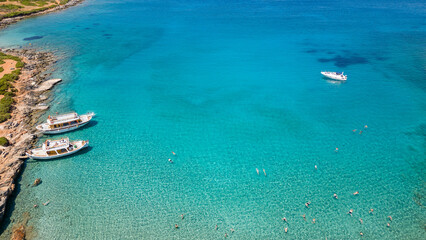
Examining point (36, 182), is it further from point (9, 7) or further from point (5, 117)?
point (9, 7)

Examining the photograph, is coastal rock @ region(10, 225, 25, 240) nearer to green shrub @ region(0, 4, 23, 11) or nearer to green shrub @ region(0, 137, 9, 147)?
green shrub @ region(0, 137, 9, 147)

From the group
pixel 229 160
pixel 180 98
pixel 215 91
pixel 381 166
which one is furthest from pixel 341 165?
pixel 180 98

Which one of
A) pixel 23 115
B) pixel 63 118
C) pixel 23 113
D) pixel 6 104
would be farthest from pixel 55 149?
pixel 6 104

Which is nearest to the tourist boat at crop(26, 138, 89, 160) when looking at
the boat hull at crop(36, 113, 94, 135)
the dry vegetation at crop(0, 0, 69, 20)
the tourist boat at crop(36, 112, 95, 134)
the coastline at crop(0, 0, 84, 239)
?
the coastline at crop(0, 0, 84, 239)

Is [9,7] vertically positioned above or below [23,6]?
below

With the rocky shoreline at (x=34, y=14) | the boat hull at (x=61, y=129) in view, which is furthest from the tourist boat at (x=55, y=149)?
the rocky shoreline at (x=34, y=14)

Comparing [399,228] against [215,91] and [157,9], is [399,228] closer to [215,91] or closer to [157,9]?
[215,91]
